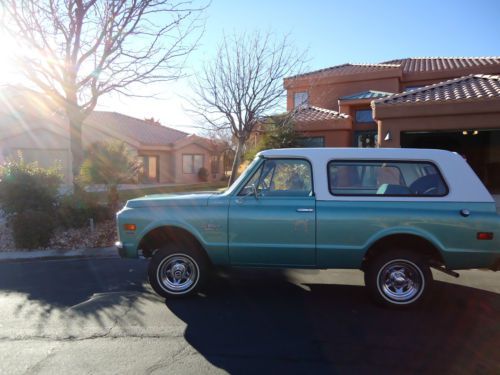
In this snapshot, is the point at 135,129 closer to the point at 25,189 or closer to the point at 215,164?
the point at 215,164

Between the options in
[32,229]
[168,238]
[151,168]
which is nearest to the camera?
[168,238]

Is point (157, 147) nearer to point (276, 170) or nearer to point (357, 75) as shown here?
point (357, 75)

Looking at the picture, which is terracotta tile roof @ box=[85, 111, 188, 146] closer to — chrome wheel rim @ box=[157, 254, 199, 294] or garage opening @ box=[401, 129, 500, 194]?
garage opening @ box=[401, 129, 500, 194]

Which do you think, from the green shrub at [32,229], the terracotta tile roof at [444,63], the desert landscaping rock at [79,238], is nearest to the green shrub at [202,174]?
the terracotta tile roof at [444,63]

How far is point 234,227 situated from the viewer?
215 inches

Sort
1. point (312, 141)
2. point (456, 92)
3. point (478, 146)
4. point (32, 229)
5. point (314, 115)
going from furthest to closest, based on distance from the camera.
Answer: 1. point (314, 115)
2. point (312, 141)
3. point (478, 146)
4. point (456, 92)
5. point (32, 229)

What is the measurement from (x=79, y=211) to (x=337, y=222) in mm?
7426

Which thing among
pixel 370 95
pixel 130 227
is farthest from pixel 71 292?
pixel 370 95

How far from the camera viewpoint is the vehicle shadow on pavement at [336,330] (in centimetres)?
390

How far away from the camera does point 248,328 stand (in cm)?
473

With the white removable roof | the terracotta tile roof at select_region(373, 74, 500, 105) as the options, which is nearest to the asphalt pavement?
the white removable roof

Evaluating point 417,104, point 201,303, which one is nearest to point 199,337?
point 201,303

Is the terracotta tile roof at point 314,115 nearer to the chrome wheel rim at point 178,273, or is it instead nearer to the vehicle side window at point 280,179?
the vehicle side window at point 280,179

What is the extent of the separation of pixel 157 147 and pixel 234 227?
23012mm
